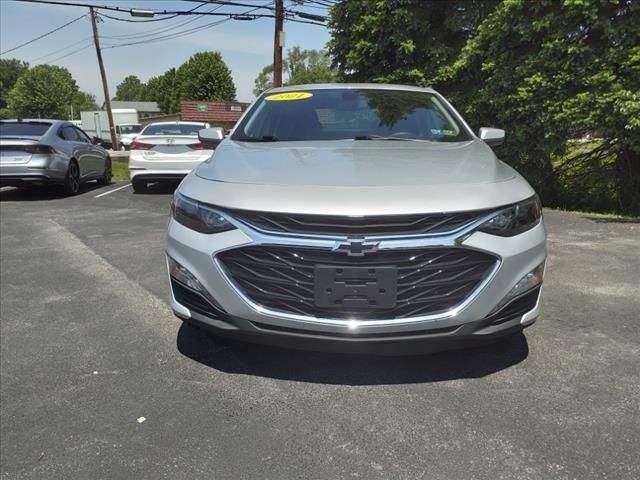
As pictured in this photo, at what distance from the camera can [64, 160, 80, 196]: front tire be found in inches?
388

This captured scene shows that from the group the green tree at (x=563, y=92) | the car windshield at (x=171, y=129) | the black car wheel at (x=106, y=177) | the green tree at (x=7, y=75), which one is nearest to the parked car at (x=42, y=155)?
the black car wheel at (x=106, y=177)

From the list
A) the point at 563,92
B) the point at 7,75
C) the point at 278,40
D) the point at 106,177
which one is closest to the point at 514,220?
the point at 563,92

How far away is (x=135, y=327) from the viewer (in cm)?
342

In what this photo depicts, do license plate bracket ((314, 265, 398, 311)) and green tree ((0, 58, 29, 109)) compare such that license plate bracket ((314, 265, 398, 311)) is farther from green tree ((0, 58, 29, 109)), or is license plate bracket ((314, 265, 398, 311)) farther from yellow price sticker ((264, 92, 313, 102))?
green tree ((0, 58, 29, 109))

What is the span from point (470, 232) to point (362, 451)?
1.01 m

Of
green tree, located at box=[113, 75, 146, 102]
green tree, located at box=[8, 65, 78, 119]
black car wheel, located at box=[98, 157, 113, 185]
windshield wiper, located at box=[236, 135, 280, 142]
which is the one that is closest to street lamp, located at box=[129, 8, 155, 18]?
black car wheel, located at box=[98, 157, 113, 185]

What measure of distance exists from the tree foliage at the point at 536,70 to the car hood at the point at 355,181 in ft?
16.9

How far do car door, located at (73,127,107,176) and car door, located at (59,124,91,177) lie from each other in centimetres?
6

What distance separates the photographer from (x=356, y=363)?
281 centimetres

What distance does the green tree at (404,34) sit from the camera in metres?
9.28

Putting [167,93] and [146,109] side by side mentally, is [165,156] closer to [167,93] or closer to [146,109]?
[167,93]

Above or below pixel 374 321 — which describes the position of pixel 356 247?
above

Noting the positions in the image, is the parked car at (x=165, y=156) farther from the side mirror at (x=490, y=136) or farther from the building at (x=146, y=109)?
the building at (x=146, y=109)

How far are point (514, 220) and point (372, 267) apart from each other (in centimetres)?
72
